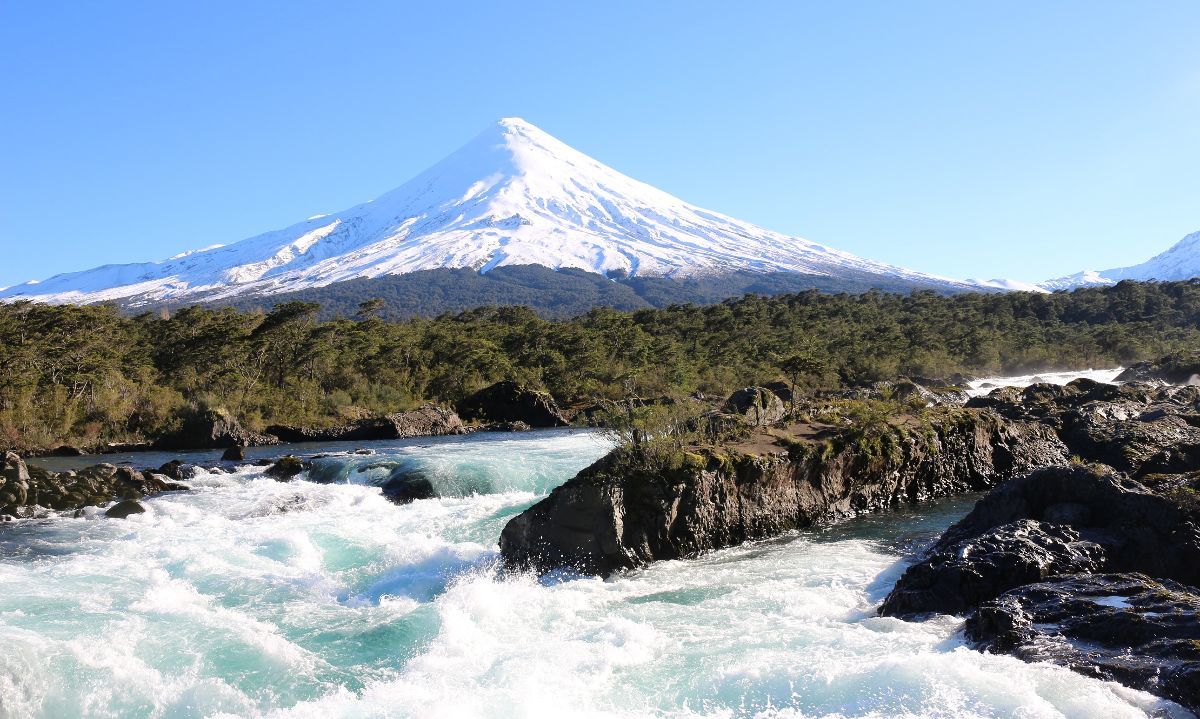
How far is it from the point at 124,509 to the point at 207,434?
14000 mm

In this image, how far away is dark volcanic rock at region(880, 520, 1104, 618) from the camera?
779cm

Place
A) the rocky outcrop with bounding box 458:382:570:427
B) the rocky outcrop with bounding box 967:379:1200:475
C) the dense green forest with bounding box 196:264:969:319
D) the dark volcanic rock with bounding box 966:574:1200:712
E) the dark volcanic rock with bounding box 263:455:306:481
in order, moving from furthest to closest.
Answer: the dense green forest with bounding box 196:264:969:319 < the rocky outcrop with bounding box 458:382:570:427 < the dark volcanic rock with bounding box 263:455:306:481 < the rocky outcrop with bounding box 967:379:1200:475 < the dark volcanic rock with bounding box 966:574:1200:712

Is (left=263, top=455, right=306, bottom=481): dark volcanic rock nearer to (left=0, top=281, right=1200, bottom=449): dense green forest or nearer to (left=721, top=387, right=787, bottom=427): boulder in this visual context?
(left=0, top=281, right=1200, bottom=449): dense green forest

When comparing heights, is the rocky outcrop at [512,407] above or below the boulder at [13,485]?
below

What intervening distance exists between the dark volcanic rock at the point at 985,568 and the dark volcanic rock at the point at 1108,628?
1.31 ft

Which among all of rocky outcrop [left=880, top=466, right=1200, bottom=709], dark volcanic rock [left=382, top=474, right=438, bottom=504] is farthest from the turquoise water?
dark volcanic rock [left=382, top=474, right=438, bottom=504]

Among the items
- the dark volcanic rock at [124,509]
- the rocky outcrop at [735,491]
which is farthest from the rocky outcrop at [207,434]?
the rocky outcrop at [735,491]

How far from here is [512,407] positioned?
114ft

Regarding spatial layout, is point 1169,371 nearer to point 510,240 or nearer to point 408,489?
point 408,489

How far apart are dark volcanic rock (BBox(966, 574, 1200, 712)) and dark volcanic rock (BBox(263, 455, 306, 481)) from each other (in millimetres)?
17253

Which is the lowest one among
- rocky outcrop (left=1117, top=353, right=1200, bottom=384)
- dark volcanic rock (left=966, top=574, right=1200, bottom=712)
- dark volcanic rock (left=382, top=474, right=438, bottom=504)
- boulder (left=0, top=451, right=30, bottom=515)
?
rocky outcrop (left=1117, top=353, right=1200, bottom=384)

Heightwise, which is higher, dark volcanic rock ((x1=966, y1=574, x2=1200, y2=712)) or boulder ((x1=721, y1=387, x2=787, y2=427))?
boulder ((x1=721, y1=387, x2=787, y2=427))

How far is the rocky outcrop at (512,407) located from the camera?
3441cm

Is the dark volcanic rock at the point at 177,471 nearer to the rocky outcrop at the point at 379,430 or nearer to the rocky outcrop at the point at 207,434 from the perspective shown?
the rocky outcrop at the point at 207,434
